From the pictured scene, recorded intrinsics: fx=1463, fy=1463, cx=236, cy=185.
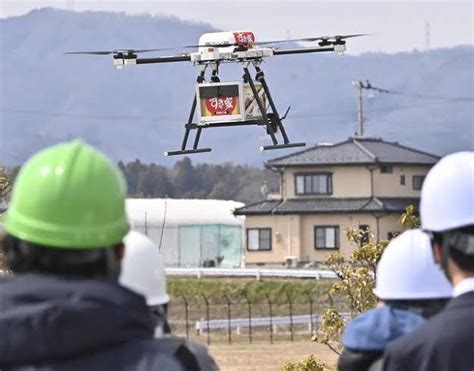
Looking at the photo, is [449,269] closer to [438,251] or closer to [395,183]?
[438,251]

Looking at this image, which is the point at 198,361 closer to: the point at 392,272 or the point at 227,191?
the point at 392,272

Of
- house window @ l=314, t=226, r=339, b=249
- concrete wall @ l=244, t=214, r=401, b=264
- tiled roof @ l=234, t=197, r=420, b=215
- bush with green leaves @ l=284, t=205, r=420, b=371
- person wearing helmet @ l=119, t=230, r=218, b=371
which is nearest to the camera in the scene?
person wearing helmet @ l=119, t=230, r=218, b=371

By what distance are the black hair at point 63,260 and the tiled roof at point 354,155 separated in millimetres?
54945

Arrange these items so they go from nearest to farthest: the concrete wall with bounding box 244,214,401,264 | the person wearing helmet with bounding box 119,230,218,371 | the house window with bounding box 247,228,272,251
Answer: the person wearing helmet with bounding box 119,230,218,371, the concrete wall with bounding box 244,214,401,264, the house window with bounding box 247,228,272,251

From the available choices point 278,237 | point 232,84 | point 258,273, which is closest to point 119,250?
point 232,84

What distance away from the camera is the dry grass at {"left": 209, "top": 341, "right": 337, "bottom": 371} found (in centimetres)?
2938

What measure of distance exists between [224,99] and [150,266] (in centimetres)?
2089

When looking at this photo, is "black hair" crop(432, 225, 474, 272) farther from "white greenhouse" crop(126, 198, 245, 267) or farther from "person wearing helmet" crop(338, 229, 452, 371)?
"white greenhouse" crop(126, 198, 245, 267)

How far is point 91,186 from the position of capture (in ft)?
10.9

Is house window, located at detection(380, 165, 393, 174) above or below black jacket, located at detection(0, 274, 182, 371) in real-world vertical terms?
below

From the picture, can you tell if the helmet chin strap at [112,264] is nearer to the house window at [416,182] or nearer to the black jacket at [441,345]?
the black jacket at [441,345]

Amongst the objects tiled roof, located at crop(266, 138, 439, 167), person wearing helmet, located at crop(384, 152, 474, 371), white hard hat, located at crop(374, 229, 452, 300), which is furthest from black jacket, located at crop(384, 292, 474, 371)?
tiled roof, located at crop(266, 138, 439, 167)

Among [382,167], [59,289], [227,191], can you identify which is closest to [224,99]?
Answer: [59,289]

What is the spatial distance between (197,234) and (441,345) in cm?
7107
